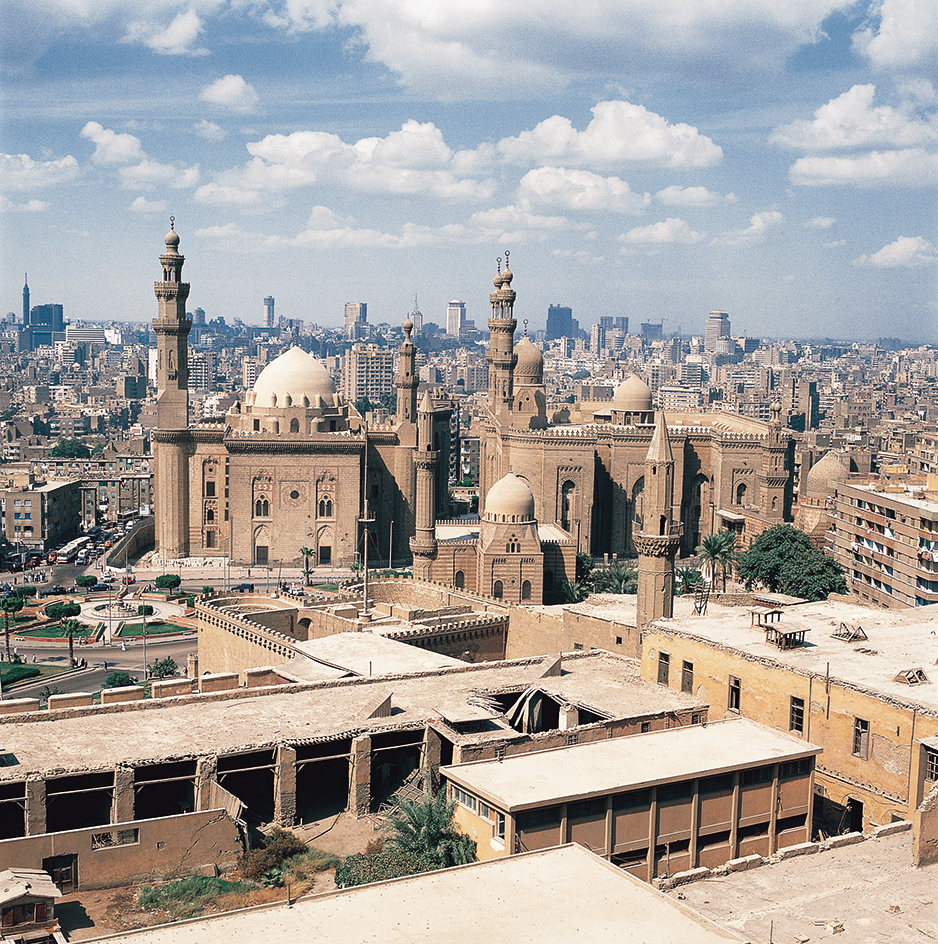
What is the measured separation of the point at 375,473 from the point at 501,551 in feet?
71.2

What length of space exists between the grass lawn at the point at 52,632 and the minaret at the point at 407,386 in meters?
22.9

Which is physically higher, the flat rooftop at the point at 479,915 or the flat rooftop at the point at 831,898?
the flat rooftop at the point at 479,915

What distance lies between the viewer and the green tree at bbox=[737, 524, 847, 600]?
163ft

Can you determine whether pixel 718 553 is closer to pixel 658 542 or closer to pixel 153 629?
pixel 658 542

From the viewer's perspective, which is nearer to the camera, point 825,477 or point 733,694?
point 733,694

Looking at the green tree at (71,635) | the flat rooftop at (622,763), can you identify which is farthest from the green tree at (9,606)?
the flat rooftop at (622,763)

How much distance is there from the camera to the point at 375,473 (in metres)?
70.4

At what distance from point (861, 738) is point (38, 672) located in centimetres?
3220

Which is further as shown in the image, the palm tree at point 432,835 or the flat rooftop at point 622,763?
the flat rooftop at point 622,763

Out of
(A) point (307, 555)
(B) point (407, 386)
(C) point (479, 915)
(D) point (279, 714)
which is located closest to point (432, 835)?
(C) point (479, 915)

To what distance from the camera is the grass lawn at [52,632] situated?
54281 millimetres

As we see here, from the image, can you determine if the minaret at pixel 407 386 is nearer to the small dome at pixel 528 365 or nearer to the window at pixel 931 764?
the small dome at pixel 528 365

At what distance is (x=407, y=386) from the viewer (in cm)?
7206

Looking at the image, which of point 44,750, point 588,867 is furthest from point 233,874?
point 588,867
